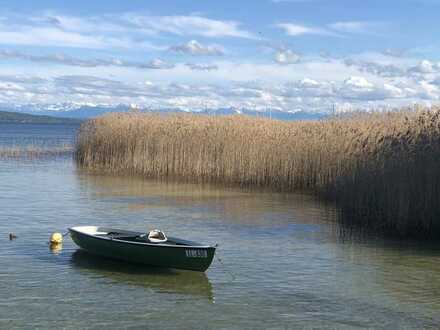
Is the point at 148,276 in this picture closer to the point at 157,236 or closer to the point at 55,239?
the point at 157,236

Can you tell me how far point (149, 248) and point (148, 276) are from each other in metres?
0.52

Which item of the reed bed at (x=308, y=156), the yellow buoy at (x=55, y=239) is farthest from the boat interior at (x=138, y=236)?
the reed bed at (x=308, y=156)

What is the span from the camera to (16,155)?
45312mm

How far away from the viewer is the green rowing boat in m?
13.4

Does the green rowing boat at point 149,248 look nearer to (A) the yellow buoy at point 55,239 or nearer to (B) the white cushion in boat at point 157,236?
(B) the white cushion in boat at point 157,236

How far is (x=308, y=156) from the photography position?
1061 inches

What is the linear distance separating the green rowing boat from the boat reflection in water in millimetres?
139

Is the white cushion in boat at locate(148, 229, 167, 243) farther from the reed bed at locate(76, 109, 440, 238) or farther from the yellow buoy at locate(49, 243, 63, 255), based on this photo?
the reed bed at locate(76, 109, 440, 238)

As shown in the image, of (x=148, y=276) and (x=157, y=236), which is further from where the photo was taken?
(x=157, y=236)

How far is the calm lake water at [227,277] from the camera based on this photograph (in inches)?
437

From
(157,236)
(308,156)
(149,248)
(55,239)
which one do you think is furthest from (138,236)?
(308,156)

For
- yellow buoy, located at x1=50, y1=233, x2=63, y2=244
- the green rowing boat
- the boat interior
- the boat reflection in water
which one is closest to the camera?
the boat reflection in water

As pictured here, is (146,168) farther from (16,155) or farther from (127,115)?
(16,155)

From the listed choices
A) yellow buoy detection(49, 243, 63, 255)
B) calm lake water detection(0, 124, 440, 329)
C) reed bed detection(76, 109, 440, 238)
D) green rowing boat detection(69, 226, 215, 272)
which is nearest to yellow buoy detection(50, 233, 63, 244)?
yellow buoy detection(49, 243, 63, 255)
